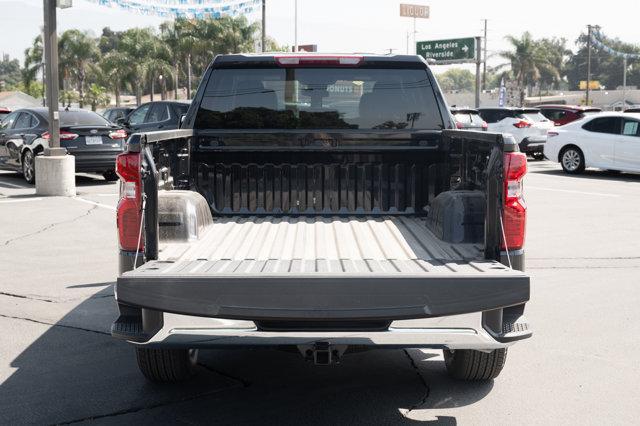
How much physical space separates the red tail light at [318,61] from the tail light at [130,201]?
210cm

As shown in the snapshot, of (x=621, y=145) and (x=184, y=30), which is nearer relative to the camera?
(x=621, y=145)

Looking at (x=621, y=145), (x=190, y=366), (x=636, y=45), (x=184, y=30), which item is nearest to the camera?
(x=190, y=366)

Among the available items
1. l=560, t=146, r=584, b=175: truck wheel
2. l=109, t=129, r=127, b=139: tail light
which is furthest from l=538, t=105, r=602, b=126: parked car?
l=109, t=129, r=127, b=139: tail light

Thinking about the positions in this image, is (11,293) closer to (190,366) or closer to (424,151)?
(190,366)

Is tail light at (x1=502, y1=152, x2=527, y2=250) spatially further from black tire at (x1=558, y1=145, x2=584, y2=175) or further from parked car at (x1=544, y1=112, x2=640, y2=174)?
black tire at (x1=558, y1=145, x2=584, y2=175)

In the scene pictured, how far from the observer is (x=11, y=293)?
725cm

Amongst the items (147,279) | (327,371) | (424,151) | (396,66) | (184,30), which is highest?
(184,30)

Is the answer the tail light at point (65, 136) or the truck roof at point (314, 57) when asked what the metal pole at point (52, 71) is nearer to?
the tail light at point (65, 136)

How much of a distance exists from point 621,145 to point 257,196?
47.9 feet

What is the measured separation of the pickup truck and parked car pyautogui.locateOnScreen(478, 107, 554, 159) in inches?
742

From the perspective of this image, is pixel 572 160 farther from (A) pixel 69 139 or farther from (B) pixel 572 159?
(A) pixel 69 139

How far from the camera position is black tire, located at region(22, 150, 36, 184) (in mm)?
16844

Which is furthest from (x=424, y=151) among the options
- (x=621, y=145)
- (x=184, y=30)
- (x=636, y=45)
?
(x=636, y=45)

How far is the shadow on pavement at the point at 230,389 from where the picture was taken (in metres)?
4.33
